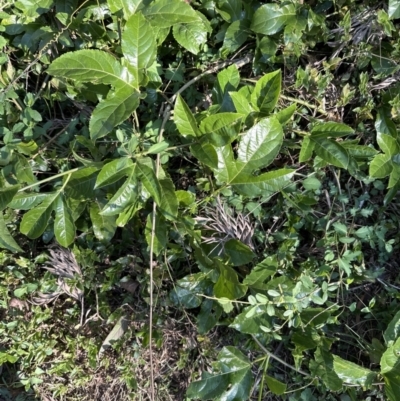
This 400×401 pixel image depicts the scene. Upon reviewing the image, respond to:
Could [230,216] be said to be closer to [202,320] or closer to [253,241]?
[253,241]

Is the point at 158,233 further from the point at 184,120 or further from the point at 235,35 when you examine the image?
the point at 235,35

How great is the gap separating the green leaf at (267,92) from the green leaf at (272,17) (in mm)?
242

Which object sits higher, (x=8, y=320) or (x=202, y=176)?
(x=202, y=176)

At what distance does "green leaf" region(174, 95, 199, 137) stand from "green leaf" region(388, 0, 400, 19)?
79 cm

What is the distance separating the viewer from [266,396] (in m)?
1.87

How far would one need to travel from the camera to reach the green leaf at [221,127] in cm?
150

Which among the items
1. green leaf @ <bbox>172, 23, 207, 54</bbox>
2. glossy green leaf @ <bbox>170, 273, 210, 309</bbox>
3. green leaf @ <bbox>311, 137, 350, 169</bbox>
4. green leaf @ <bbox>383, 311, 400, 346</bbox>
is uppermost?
green leaf @ <bbox>172, 23, 207, 54</bbox>

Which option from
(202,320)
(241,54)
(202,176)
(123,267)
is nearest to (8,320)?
(123,267)

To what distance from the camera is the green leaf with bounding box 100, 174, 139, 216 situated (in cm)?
143

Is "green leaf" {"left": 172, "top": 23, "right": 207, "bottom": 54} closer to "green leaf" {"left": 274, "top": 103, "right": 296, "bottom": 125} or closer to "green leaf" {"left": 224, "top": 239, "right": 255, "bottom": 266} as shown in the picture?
"green leaf" {"left": 274, "top": 103, "right": 296, "bottom": 125}

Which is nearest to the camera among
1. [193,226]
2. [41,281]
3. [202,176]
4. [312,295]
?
[312,295]

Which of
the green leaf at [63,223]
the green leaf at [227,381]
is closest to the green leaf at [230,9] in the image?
the green leaf at [63,223]

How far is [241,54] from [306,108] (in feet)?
1.06

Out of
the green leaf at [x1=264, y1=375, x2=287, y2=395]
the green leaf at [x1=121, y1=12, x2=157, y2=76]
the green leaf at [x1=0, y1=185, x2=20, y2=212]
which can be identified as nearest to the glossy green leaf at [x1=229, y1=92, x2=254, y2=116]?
the green leaf at [x1=121, y1=12, x2=157, y2=76]
